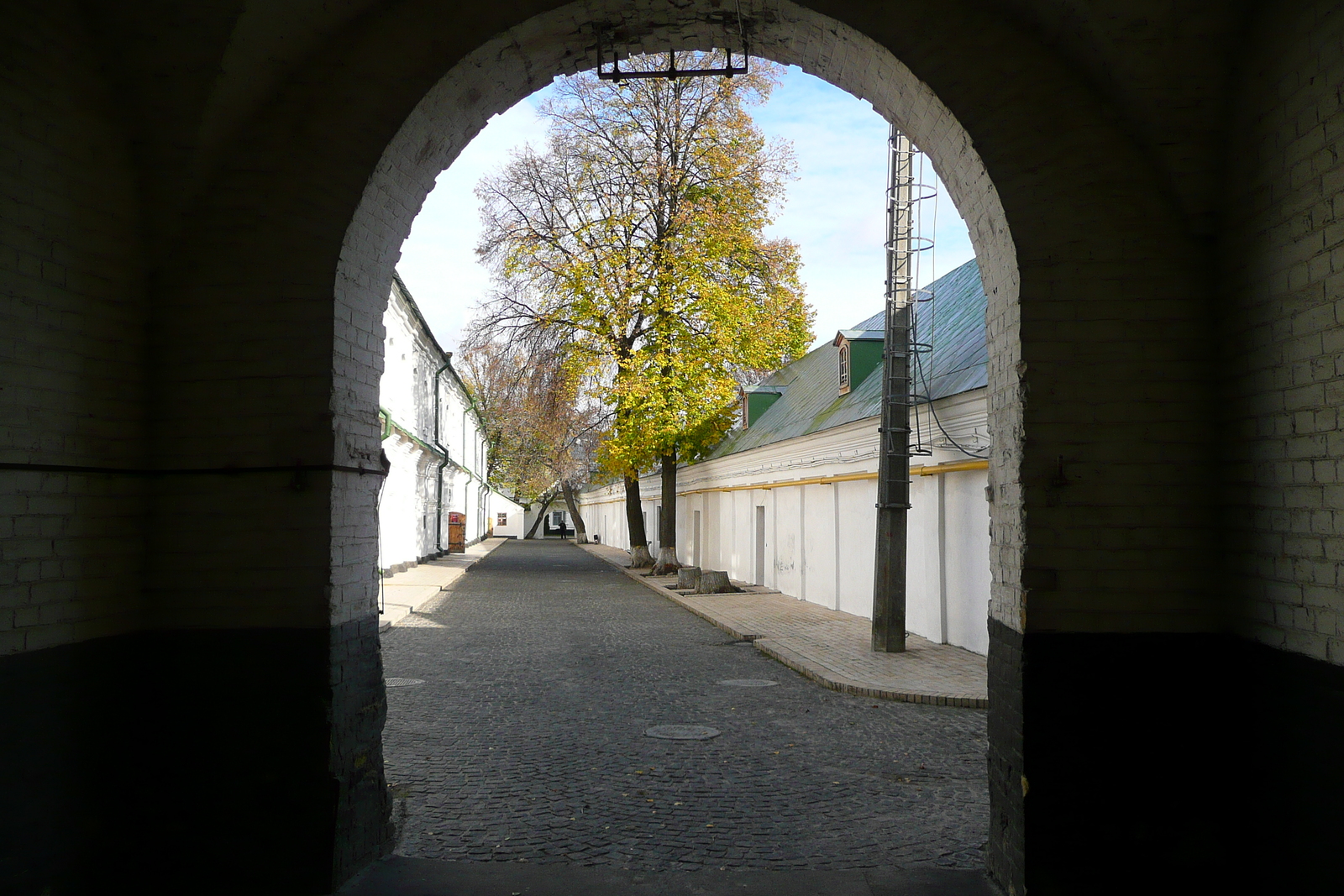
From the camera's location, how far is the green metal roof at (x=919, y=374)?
13648 mm

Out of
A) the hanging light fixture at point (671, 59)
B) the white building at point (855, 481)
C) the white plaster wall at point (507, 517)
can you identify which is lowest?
the white plaster wall at point (507, 517)

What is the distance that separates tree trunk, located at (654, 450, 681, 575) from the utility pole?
579 inches

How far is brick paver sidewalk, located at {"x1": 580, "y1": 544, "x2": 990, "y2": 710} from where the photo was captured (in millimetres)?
10141

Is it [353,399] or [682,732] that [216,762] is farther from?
[682,732]

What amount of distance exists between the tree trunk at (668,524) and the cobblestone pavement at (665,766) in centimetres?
1359

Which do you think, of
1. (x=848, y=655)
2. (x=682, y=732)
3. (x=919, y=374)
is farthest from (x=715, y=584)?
(x=682, y=732)

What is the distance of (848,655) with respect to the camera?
41.0 ft

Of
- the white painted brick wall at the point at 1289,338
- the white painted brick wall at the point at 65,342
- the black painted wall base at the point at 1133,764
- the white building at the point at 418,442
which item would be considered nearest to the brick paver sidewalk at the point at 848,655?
the black painted wall base at the point at 1133,764

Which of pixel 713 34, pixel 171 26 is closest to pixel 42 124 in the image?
pixel 171 26

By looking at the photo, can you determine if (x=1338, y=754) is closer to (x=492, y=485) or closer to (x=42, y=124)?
(x=42, y=124)

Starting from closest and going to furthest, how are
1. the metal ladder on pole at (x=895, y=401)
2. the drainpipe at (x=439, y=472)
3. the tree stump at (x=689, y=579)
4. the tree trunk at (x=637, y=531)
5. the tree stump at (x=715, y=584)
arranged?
1. the metal ladder on pole at (x=895, y=401)
2. the tree stump at (x=715, y=584)
3. the tree stump at (x=689, y=579)
4. the tree trunk at (x=637, y=531)
5. the drainpipe at (x=439, y=472)

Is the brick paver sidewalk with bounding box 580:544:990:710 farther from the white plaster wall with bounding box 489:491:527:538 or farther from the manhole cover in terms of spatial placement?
the white plaster wall with bounding box 489:491:527:538

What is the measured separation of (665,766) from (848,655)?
18.7ft

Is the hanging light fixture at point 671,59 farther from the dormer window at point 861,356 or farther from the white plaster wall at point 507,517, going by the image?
the white plaster wall at point 507,517
